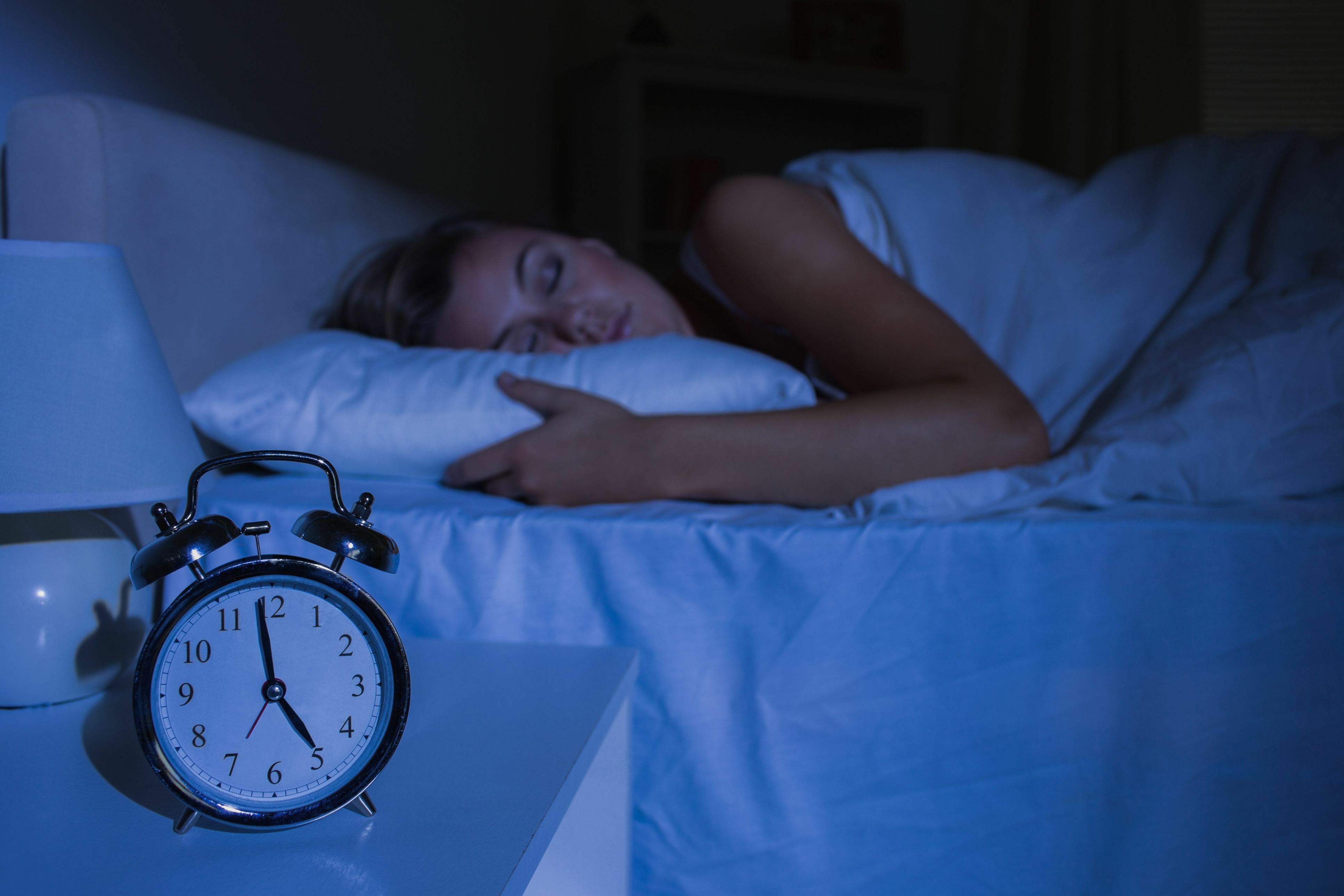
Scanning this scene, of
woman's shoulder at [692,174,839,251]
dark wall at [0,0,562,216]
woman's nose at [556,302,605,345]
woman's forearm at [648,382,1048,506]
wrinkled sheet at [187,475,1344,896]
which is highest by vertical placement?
dark wall at [0,0,562,216]

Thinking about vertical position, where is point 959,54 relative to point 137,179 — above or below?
above

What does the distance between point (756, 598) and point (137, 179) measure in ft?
2.48

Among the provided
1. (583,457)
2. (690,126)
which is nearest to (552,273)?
(583,457)

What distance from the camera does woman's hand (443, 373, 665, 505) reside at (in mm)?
839

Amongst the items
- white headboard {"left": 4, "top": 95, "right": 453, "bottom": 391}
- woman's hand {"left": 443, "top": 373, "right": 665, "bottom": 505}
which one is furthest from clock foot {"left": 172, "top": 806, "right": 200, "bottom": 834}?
white headboard {"left": 4, "top": 95, "right": 453, "bottom": 391}

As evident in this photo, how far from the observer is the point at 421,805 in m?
0.44

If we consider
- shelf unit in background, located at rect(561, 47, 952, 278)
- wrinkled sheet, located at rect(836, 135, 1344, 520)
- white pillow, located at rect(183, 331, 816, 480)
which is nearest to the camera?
wrinkled sheet, located at rect(836, 135, 1344, 520)

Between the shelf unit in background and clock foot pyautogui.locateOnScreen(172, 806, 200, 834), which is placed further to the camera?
the shelf unit in background

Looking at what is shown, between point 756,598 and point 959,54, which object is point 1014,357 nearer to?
point 756,598

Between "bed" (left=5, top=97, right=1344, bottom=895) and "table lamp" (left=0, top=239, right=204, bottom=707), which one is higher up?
"table lamp" (left=0, top=239, right=204, bottom=707)

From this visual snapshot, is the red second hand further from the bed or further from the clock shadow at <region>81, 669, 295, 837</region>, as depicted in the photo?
the bed

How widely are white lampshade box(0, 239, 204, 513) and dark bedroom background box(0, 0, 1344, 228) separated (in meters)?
0.52

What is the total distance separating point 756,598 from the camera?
70 cm

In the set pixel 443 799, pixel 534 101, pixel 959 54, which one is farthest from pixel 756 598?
pixel 959 54
